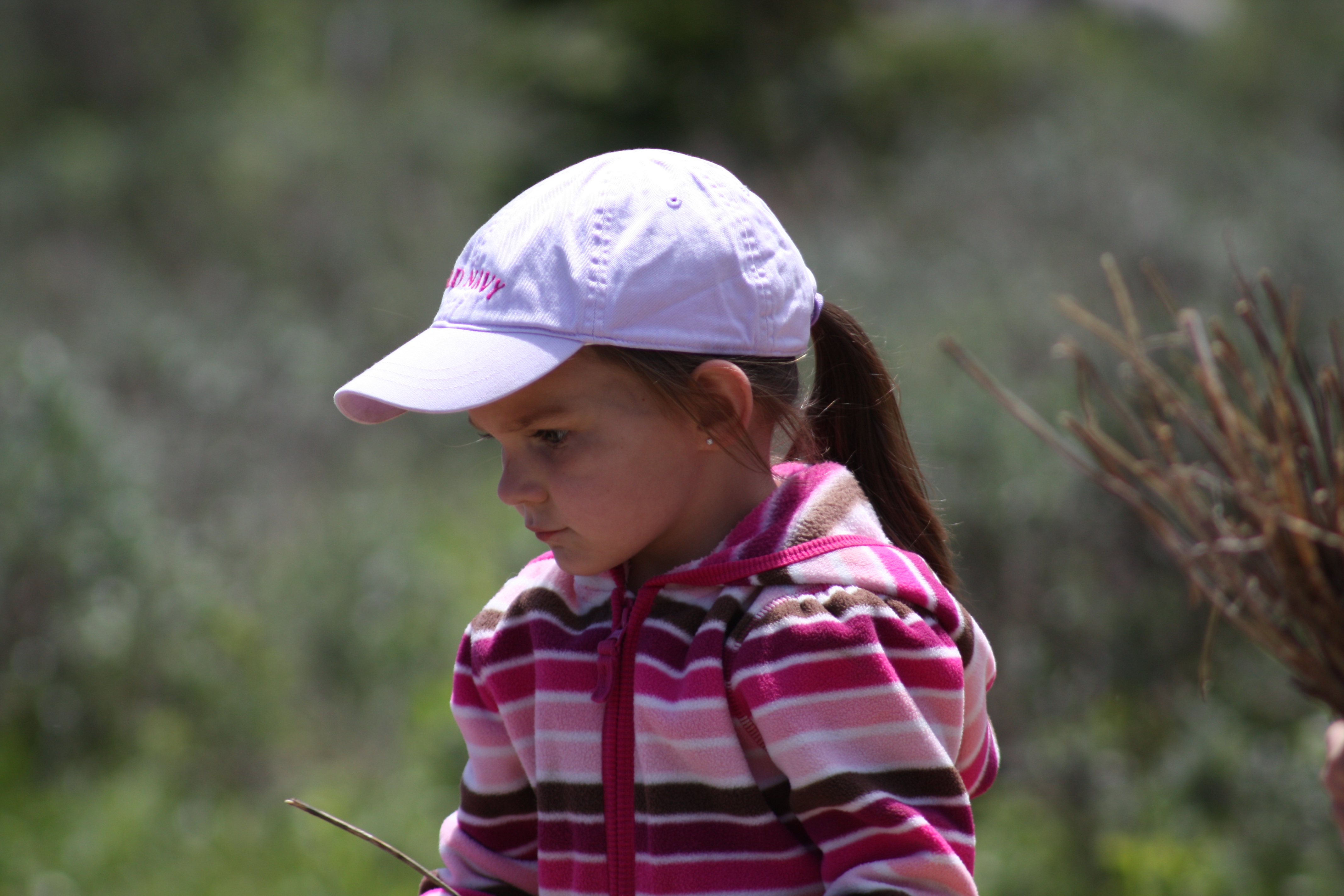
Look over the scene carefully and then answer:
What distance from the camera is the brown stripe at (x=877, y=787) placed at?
3.57ft

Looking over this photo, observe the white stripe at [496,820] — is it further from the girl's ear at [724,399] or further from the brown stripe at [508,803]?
the girl's ear at [724,399]

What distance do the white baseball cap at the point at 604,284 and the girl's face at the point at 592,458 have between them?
0.17 feet

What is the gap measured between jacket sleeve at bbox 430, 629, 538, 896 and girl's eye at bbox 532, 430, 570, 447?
31 centimetres

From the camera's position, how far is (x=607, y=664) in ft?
4.03

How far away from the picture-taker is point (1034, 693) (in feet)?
11.9

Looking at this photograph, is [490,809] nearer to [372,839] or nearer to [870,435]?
[372,839]

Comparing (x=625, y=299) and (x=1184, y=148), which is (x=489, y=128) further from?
(x=625, y=299)

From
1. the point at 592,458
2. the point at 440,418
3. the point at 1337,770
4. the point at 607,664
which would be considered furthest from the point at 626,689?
the point at 440,418

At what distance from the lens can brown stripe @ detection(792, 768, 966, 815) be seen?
1.09 meters

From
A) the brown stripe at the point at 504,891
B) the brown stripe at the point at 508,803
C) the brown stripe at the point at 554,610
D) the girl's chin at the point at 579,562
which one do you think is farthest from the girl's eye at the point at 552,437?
the brown stripe at the point at 504,891

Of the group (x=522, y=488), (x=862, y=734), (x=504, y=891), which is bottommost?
(x=504, y=891)

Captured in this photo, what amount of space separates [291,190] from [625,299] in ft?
41.8

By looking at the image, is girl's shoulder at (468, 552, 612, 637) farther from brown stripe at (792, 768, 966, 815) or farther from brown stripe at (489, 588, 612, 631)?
brown stripe at (792, 768, 966, 815)

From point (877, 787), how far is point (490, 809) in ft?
1.60
